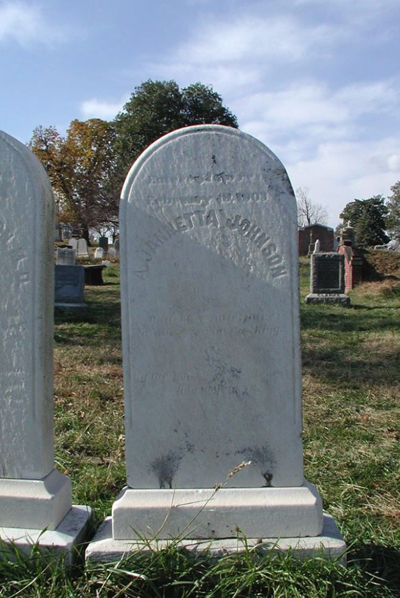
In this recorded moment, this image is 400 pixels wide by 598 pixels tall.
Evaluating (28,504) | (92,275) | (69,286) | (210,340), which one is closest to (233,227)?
(210,340)

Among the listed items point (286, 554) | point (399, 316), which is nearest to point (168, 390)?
point (286, 554)

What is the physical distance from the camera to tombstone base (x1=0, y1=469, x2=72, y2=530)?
7.85ft

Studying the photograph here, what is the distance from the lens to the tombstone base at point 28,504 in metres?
2.39

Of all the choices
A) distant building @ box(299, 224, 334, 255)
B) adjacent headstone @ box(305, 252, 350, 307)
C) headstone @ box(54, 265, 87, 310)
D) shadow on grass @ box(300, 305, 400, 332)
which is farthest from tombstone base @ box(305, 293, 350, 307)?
distant building @ box(299, 224, 334, 255)

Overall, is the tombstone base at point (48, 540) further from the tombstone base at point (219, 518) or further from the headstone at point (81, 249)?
the headstone at point (81, 249)

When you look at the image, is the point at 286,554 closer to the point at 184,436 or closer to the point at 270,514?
→ the point at 270,514

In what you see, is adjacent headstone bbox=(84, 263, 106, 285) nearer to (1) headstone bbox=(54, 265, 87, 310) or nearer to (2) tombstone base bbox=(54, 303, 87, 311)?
(1) headstone bbox=(54, 265, 87, 310)

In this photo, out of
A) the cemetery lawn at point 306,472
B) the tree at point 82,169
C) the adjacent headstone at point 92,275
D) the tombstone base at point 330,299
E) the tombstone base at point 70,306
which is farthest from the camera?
the tree at point 82,169

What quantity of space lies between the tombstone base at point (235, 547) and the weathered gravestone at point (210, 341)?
41 mm

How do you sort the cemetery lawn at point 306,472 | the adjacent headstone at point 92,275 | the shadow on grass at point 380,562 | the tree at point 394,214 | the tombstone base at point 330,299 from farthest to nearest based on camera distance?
the tree at point 394,214
the adjacent headstone at point 92,275
the tombstone base at point 330,299
the shadow on grass at point 380,562
the cemetery lawn at point 306,472

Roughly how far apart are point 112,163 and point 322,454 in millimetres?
41121

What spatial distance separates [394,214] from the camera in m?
44.4

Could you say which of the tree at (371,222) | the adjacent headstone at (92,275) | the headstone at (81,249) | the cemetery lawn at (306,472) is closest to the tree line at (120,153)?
the tree at (371,222)

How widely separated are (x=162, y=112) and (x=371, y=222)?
793 inches
